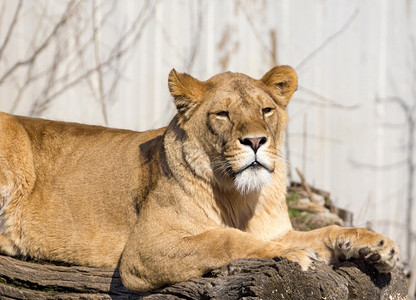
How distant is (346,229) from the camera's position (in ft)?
12.8

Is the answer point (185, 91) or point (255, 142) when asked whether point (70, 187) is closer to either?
point (185, 91)

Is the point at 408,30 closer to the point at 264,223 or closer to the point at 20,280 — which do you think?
the point at 264,223

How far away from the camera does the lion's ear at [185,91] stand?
169 inches

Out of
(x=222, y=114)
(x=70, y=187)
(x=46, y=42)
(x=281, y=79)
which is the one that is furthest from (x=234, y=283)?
(x=46, y=42)

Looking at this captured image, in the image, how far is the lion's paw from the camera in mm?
3652

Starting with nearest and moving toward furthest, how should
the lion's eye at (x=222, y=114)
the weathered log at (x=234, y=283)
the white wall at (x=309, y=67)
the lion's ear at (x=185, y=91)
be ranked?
the weathered log at (x=234, y=283) < the lion's eye at (x=222, y=114) < the lion's ear at (x=185, y=91) < the white wall at (x=309, y=67)

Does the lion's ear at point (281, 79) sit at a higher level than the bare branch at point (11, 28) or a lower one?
lower

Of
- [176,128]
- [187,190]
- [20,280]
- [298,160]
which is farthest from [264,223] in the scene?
[298,160]

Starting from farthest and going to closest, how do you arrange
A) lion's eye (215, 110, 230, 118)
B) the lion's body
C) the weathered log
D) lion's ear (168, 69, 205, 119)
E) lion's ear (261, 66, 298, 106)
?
the lion's body, lion's ear (261, 66, 298, 106), lion's ear (168, 69, 205, 119), lion's eye (215, 110, 230, 118), the weathered log

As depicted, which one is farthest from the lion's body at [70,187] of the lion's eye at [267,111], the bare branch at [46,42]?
the bare branch at [46,42]

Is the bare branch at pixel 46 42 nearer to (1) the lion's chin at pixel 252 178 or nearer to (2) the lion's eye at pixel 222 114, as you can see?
(2) the lion's eye at pixel 222 114

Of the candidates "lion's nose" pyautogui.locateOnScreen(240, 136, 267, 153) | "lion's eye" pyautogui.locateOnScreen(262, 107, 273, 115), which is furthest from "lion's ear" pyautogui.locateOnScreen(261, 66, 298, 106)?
"lion's nose" pyautogui.locateOnScreen(240, 136, 267, 153)

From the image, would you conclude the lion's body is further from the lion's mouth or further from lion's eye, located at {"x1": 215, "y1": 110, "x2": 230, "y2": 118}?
the lion's mouth

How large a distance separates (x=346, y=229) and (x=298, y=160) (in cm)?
377
